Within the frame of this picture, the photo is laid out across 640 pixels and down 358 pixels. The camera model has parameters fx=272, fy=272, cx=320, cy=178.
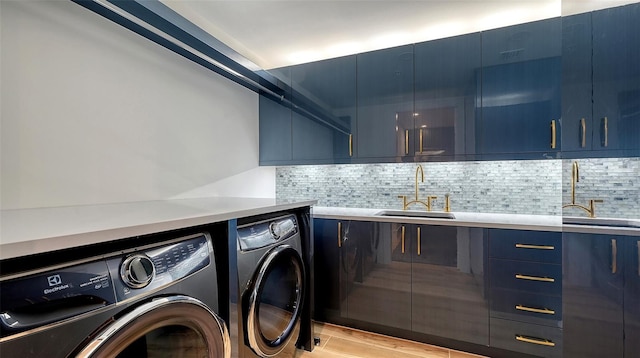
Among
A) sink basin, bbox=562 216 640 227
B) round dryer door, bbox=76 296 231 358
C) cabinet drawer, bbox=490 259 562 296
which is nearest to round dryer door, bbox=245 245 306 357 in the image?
round dryer door, bbox=76 296 231 358

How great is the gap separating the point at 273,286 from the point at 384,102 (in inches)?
68.2

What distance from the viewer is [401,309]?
2.05m

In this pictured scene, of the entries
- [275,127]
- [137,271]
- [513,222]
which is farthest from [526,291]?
[275,127]

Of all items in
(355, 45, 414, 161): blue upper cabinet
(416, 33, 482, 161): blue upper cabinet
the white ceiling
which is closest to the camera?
the white ceiling

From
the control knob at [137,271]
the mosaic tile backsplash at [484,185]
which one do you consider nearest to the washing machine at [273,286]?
the control knob at [137,271]

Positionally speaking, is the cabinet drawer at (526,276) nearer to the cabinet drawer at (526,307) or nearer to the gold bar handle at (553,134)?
the cabinet drawer at (526,307)

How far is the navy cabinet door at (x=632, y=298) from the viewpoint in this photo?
1380mm

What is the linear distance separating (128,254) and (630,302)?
2.34m

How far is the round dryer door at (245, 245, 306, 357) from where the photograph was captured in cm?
133

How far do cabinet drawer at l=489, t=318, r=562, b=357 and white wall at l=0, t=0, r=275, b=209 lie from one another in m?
2.31

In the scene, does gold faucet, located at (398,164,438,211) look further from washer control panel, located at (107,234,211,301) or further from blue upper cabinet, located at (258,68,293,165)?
washer control panel, located at (107,234,211,301)

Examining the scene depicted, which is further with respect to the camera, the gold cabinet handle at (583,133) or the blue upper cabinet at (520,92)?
the blue upper cabinet at (520,92)

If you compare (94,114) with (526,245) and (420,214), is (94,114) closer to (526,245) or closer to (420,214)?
(420,214)

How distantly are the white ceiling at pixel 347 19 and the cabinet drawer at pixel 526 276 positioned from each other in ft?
5.02
